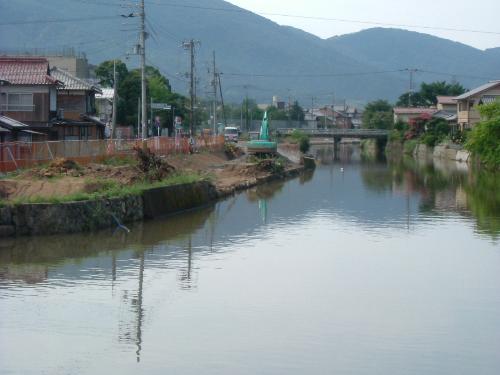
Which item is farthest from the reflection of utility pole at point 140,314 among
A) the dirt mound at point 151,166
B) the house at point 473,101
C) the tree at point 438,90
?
the tree at point 438,90

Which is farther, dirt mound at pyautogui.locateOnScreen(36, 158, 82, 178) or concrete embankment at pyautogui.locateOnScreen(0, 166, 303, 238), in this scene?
dirt mound at pyautogui.locateOnScreen(36, 158, 82, 178)

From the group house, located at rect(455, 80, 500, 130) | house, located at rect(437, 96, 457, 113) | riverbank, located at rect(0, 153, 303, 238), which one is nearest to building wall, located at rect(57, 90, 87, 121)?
A: riverbank, located at rect(0, 153, 303, 238)

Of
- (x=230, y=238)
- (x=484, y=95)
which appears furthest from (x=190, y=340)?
(x=484, y=95)

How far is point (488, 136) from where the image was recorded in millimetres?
47656

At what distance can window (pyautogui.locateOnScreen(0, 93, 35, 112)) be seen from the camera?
35.9 meters

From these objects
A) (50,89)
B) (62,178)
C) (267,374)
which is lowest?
(267,374)

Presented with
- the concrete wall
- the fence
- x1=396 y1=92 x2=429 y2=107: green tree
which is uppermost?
x1=396 y1=92 x2=429 y2=107: green tree

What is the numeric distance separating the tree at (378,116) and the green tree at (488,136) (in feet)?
182

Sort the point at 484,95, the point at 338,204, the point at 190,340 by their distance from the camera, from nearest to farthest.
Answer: the point at 190,340, the point at 338,204, the point at 484,95

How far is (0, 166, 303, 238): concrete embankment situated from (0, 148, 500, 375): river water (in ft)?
1.62

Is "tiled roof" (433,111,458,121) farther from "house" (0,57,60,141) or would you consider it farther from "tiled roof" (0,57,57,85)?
"house" (0,57,60,141)

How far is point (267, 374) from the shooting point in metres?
11.5

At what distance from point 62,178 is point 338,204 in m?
12.7

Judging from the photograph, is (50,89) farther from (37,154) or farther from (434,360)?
(434,360)
